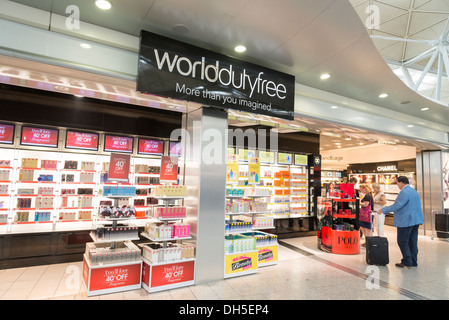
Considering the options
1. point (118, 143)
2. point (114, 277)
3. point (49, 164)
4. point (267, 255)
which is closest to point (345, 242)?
point (267, 255)

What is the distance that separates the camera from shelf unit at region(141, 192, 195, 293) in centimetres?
381

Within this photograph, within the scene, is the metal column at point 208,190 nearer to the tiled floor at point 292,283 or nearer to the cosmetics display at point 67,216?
the tiled floor at point 292,283

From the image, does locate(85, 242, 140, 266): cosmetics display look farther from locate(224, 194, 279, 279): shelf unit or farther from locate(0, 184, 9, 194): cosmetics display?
locate(0, 184, 9, 194): cosmetics display

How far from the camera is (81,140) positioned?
5.41 metres

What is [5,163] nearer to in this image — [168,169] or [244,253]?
[168,169]

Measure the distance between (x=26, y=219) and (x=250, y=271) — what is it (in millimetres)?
4434

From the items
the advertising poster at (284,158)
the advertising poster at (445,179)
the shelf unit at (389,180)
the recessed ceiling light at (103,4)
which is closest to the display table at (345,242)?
the advertising poster at (284,158)

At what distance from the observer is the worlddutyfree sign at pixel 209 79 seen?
137 inches

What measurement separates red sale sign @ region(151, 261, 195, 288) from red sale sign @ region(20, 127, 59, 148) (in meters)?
3.44

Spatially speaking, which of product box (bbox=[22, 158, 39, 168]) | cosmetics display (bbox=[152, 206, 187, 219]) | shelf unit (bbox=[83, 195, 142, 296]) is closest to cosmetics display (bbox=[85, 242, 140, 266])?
shelf unit (bbox=[83, 195, 142, 296])

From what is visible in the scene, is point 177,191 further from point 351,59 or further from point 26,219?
point 351,59

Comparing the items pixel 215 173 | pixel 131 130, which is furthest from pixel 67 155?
pixel 215 173

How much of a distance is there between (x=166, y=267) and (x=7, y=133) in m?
3.96

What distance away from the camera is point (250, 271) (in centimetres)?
471
